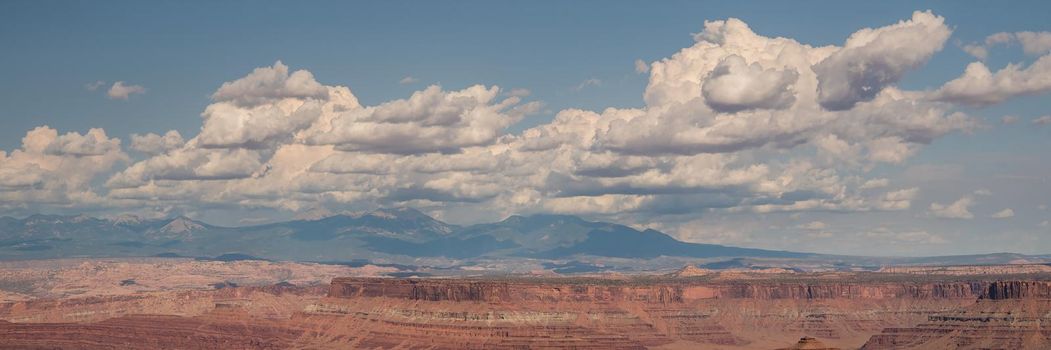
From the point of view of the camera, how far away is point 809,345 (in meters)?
137
